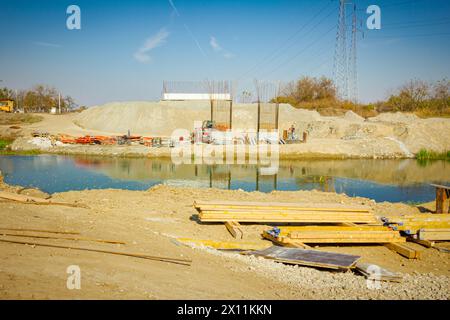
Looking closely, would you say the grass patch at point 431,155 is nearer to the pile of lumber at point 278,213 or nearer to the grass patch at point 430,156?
the grass patch at point 430,156

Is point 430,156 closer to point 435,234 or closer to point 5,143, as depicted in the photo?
point 435,234

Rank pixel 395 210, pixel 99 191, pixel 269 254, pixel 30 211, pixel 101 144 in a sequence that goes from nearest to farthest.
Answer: pixel 269 254, pixel 30 211, pixel 395 210, pixel 99 191, pixel 101 144

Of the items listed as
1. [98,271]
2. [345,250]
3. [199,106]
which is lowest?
[345,250]

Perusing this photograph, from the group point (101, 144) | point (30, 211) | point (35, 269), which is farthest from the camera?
point (101, 144)

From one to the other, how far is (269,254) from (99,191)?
9.69 m

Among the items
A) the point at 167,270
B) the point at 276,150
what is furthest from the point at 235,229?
the point at 276,150

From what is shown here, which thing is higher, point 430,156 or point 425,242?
point 430,156

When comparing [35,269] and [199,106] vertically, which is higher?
[199,106]

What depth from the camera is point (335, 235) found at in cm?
959

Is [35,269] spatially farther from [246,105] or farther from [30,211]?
[246,105]

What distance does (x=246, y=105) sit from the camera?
51812mm

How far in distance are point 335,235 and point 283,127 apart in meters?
36.6
